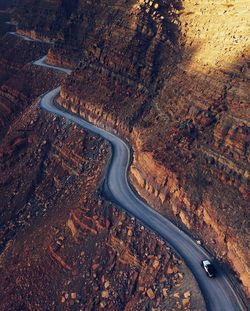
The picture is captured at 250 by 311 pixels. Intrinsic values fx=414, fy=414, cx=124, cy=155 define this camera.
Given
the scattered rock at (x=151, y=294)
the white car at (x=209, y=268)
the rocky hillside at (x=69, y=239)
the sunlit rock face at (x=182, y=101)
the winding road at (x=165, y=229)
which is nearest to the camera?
the winding road at (x=165, y=229)

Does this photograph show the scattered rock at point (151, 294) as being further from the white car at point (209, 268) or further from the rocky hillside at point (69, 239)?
the white car at point (209, 268)

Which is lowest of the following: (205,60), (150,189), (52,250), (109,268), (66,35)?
(52,250)

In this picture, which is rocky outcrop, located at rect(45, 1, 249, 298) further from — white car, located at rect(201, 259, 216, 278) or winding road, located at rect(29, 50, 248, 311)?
white car, located at rect(201, 259, 216, 278)

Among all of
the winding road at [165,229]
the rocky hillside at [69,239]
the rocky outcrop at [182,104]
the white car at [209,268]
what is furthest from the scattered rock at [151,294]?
the rocky outcrop at [182,104]

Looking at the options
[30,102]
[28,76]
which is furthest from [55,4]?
[30,102]

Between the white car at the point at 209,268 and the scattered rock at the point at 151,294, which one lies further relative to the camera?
the white car at the point at 209,268

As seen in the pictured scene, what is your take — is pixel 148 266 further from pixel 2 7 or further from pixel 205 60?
pixel 2 7
